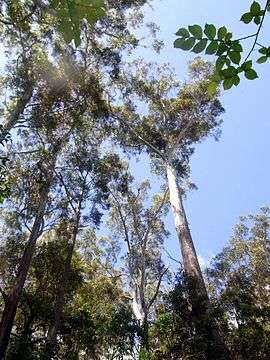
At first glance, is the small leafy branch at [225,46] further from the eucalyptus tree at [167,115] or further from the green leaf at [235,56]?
the eucalyptus tree at [167,115]

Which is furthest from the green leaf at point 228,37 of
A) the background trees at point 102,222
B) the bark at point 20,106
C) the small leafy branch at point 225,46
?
the bark at point 20,106

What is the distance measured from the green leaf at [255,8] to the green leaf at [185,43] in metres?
0.17

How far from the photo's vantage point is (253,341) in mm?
8250

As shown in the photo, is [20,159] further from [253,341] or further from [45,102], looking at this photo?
[253,341]

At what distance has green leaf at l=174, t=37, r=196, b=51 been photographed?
116 centimetres

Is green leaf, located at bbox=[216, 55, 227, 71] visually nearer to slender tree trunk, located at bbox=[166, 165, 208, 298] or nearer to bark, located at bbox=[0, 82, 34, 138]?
slender tree trunk, located at bbox=[166, 165, 208, 298]

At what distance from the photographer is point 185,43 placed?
1171 millimetres

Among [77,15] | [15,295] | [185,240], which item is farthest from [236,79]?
[185,240]

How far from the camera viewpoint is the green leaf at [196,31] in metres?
1.17

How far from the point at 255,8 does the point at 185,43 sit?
0.21 metres

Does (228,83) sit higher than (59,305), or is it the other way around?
(59,305)

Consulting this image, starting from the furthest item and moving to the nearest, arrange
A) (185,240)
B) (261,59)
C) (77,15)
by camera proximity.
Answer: (185,240) < (261,59) < (77,15)

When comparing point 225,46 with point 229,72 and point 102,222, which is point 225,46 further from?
point 102,222

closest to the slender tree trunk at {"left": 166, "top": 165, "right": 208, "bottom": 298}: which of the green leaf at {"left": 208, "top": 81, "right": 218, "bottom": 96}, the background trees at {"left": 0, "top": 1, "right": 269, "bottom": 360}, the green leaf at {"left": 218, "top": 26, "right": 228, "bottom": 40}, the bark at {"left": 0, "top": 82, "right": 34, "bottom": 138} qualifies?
the background trees at {"left": 0, "top": 1, "right": 269, "bottom": 360}
